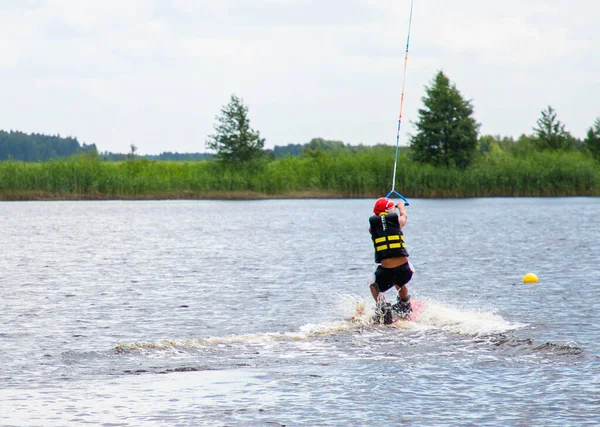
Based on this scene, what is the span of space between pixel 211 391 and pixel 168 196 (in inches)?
2856

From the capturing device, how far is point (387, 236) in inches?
617

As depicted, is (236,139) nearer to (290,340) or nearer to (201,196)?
(201,196)

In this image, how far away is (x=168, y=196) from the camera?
8306 centimetres

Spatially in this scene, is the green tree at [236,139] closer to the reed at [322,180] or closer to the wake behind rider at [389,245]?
the reed at [322,180]

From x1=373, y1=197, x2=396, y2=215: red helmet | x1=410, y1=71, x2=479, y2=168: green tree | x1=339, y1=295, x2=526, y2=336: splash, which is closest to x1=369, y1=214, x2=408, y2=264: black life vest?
x1=373, y1=197, x2=396, y2=215: red helmet

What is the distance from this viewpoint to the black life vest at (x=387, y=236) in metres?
15.6

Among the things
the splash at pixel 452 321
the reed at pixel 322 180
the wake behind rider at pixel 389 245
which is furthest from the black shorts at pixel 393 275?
the reed at pixel 322 180

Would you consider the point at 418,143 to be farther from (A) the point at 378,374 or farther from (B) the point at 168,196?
(A) the point at 378,374

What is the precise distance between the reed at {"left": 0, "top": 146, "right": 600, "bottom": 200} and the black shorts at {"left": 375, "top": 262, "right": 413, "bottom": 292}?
59.2 m

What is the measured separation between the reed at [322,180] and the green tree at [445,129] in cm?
923

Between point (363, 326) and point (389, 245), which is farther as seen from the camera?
point (363, 326)

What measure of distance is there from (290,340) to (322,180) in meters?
66.9

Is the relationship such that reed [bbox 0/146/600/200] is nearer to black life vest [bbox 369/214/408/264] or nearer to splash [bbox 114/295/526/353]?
splash [bbox 114/295/526/353]

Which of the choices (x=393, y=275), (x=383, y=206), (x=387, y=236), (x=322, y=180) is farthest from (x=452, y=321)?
(x=322, y=180)
